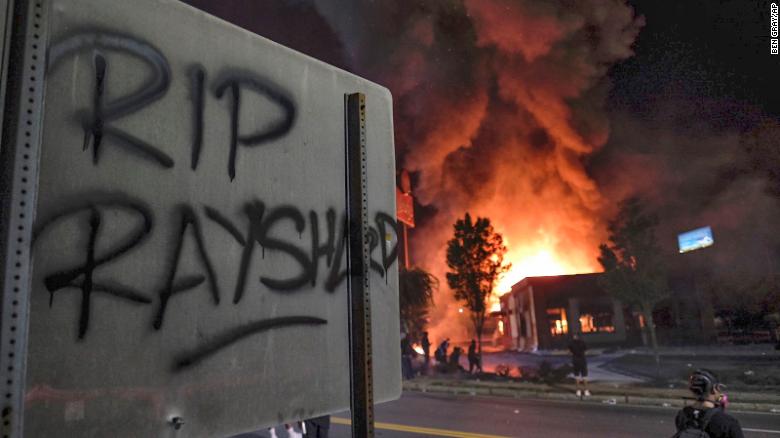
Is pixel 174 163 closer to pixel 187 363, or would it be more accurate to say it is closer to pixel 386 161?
pixel 187 363

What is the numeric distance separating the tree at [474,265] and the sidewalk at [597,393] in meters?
7.51

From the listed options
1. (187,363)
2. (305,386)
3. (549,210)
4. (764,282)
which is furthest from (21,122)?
(549,210)

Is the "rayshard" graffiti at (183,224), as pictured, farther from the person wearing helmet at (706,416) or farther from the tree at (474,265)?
the tree at (474,265)

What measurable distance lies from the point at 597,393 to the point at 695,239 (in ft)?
109

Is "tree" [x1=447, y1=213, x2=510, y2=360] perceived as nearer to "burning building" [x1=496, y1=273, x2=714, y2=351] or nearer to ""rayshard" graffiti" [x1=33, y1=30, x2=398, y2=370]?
"burning building" [x1=496, y1=273, x2=714, y2=351]

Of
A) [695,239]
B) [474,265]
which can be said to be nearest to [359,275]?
[474,265]

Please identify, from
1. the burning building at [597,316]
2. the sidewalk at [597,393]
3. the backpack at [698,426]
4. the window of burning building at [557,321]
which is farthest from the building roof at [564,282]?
the backpack at [698,426]

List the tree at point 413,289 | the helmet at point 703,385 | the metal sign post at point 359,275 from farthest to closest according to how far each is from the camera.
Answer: the tree at point 413,289
the helmet at point 703,385
the metal sign post at point 359,275

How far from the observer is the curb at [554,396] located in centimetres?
1205

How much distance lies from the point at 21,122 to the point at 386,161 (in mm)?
1562

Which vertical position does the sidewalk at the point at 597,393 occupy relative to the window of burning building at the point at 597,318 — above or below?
below

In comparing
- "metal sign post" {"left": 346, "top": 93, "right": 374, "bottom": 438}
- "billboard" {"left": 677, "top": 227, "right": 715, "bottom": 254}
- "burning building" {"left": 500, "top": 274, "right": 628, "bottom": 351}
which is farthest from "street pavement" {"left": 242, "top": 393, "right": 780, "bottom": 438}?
"billboard" {"left": 677, "top": 227, "right": 715, "bottom": 254}

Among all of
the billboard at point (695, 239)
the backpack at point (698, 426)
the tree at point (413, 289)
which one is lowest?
the backpack at point (698, 426)

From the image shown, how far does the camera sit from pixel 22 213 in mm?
1484
